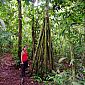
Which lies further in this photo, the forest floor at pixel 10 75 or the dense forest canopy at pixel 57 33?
the forest floor at pixel 10 75

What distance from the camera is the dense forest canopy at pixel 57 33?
2.85 m

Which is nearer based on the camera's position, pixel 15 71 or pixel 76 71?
pixel 76 71

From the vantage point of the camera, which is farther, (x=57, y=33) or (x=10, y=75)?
(x=57, y=33)

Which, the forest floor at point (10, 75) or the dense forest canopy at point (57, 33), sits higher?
the dense forest canopy at point (57, 33)

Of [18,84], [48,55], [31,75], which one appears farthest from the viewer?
[31,75]

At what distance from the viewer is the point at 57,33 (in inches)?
377

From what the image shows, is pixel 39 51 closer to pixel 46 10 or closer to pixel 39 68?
pixel 39 68

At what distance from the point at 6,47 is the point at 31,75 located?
6.46m

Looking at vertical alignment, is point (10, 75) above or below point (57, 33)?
below

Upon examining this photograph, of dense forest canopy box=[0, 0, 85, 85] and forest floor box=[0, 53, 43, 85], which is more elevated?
dense forest canopy box=[0, 0, 85, 85]

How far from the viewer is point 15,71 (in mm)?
9109

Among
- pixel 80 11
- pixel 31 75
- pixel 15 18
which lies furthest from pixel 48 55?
pixel 15 18

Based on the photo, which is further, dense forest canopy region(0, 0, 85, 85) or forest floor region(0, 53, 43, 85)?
forest floor region(0, 53, 43, 85)

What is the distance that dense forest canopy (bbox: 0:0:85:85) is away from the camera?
9.34 ft
